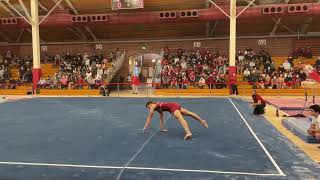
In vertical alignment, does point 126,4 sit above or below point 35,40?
above

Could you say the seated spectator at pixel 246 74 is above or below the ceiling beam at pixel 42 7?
below

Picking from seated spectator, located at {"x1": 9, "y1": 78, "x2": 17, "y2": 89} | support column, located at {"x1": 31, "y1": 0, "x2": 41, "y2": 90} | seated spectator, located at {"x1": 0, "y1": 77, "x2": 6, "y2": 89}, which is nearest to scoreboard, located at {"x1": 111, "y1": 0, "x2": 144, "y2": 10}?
support column, located at {"x1": 31, "y1": 0, "x2": 41, "y2": 90}

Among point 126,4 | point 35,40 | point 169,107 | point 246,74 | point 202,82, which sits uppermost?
point 126,4

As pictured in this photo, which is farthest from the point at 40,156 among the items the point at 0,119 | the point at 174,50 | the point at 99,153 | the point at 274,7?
the point at 174,50

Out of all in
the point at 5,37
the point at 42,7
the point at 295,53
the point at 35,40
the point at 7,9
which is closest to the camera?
the point at 35,40

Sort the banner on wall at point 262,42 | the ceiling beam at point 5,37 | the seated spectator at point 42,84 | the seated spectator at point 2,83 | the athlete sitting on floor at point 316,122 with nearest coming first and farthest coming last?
1. the athlete sitting on floor at point 316,122
2. the seated spectator at point 42,84
3. the seated spectator at point 2,83
4. the banner on wall at point 262,42
5. the ceiling beam at point 5,37

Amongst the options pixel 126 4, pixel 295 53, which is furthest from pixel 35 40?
pixel 295 53

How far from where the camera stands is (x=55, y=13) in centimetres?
2756

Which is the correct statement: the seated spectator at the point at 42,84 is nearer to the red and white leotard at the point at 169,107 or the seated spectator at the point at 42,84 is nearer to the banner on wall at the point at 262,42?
the banner on wall at the point at 262,42

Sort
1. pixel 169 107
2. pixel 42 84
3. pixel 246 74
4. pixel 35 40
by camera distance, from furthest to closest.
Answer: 1. pixel 35 40
2. pixel 42 84
3. pixel 246 74
4. pixel 169 107

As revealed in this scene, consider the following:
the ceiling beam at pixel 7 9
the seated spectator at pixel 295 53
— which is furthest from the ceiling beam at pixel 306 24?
the ceiling beam at pixel 7 9

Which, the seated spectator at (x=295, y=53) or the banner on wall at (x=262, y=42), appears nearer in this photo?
the seated spectator at (x=295, y=53)

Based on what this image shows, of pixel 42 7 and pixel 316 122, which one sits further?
pixel 42 7

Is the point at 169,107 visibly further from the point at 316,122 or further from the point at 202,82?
the point at 202,82
